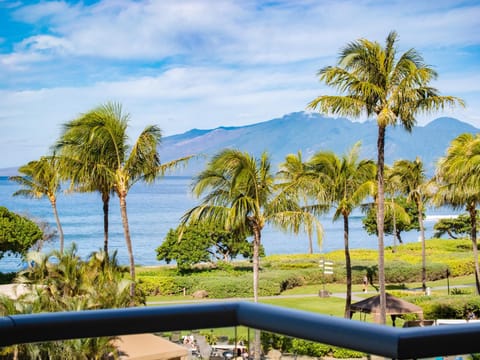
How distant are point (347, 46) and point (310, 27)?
5149 inches

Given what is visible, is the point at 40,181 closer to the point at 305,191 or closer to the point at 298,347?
the point at 305,191

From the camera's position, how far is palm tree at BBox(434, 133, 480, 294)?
85.2 ft

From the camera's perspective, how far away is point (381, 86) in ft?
77.9

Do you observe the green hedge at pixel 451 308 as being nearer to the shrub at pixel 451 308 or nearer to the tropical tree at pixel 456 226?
the shrub at pixel 451 308

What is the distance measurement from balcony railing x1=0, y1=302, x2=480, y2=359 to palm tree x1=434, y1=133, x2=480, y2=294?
25157mm

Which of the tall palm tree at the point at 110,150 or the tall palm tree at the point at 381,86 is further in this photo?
the tall palm tree at the point at 381,86

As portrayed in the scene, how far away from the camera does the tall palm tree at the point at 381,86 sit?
23.3 metres

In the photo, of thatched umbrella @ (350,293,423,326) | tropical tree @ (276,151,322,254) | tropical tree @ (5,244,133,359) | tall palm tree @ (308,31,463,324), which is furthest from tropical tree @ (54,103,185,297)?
thatched umbrella @ (350,293,423,326)

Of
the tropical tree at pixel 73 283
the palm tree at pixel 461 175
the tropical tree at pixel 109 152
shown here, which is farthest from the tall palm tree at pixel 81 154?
the palm tree at pixel 461 175

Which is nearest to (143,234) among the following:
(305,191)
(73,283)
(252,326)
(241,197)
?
(305,191)

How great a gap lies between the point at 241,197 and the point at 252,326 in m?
22.8

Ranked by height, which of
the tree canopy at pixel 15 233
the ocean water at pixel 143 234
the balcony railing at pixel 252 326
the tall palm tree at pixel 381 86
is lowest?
the ocean water at pixel 143 234

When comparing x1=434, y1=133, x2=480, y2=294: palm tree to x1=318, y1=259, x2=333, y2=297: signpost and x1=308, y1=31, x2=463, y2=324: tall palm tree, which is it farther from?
x1=318, y1=259, x2=333, y2=297: signpost

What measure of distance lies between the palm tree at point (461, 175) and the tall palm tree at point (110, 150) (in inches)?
479
